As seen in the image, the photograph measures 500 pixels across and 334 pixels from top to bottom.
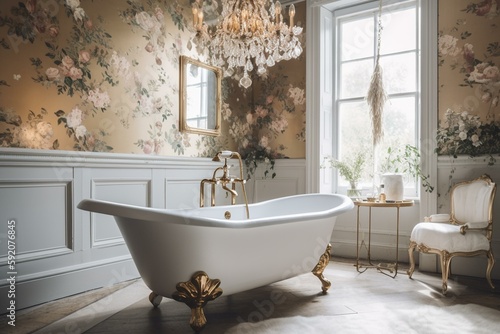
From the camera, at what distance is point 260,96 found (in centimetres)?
426

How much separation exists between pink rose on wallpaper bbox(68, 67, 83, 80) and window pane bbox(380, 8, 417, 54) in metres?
2.58

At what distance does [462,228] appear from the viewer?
273cm

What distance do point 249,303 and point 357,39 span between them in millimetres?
2680

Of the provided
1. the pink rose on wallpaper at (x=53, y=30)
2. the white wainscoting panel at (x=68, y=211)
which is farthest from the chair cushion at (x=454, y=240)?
the pink rose on wallpaper at (x=53, y=30)

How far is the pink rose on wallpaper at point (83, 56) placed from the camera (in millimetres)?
2742

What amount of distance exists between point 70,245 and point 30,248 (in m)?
0.26

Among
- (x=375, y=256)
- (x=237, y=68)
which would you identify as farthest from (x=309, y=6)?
(x=375, y=256)

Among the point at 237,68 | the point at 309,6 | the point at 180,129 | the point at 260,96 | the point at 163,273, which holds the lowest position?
the point at 163,273

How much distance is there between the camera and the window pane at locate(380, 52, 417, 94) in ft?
12.1

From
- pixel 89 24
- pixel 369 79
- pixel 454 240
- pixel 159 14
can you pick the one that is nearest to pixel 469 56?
pixel 369 79

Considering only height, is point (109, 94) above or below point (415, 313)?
above

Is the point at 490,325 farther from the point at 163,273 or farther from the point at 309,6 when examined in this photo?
the point at 309,6

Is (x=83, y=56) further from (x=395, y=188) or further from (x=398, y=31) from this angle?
(x=398, y=31)

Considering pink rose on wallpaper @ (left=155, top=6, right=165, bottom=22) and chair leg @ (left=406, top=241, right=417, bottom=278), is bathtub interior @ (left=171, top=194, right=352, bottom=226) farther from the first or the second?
pink rose on wallpaper @ (left=155, top=6, right=165, bottom=22)
